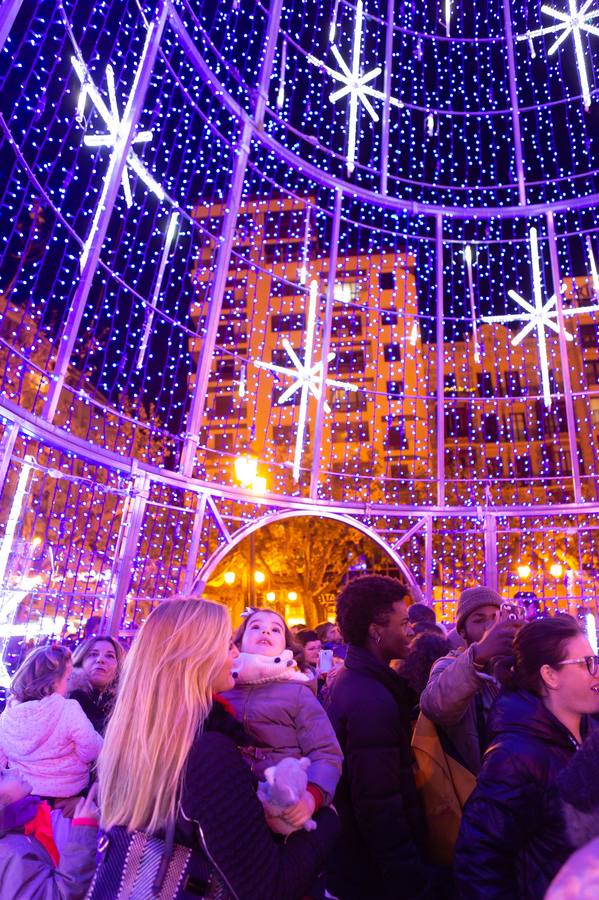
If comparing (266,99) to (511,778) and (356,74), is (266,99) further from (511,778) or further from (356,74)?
(511,778)

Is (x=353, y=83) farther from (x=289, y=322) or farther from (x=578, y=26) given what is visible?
(x=289, y=322)

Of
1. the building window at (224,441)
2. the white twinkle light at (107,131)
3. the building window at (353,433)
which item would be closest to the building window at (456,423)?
the building window at (353,433)

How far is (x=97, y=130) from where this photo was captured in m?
6.58

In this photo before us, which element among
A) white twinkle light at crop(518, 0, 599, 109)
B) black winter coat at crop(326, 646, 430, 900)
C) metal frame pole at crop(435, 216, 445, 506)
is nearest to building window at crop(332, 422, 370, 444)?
metal frame pole at crop(435, 216, 445, 506)

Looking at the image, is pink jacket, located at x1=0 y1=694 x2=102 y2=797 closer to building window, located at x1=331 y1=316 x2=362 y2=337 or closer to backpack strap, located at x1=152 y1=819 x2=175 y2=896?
backpack strap, located at x1=152 y1=819 x2=175 y2=896

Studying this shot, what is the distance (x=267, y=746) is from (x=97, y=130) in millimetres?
6445

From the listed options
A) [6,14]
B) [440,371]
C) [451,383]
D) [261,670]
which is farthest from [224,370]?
[261,670]

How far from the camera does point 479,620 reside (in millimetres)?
2867

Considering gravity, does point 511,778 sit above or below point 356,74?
below

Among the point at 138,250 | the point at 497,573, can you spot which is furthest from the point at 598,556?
the point at 138,250

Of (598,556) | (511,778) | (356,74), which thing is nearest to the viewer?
(511,778)

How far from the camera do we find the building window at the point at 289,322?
33.4ft

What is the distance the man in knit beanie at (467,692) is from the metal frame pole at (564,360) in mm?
8354

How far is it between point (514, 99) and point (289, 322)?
19.4 ft
